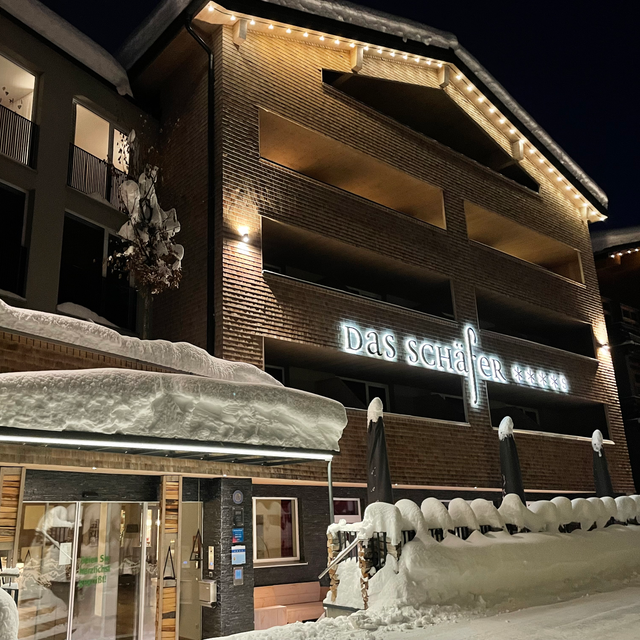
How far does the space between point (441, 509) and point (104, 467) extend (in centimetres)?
487

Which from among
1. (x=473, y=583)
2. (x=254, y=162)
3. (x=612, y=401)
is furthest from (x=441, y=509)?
(x=612, y=401)

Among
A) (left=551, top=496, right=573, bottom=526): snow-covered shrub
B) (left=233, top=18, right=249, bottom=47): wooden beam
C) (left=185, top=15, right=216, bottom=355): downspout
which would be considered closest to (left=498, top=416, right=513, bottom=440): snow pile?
(left=551, top=496, right=573, bottom=526): snow-covered shrub

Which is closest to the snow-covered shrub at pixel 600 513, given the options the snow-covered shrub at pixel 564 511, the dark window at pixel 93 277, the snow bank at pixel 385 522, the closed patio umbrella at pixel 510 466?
the snow-covered shrub at pixel 564 511

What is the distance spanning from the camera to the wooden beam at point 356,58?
17594 mm

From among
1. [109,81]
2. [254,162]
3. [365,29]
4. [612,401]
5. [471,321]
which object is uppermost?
[365,29]

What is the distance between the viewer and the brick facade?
44.3 ft

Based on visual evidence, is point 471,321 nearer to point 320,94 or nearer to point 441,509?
point 320,94

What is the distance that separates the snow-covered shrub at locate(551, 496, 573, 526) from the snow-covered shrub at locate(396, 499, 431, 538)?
311 centimetres

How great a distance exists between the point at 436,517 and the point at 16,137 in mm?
11250

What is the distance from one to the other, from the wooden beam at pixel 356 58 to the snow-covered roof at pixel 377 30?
1.99 ft

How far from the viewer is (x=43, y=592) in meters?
10.0

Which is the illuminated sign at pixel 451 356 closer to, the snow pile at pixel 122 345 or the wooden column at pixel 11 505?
the snow pile at pixel 122 345

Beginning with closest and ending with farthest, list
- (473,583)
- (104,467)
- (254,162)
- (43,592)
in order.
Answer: (473,583) → (104,467) → (43,592) → (254,162)

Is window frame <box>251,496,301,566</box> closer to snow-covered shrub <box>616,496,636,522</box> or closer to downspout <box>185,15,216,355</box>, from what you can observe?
downspout <box>185,15,216,355</box>
